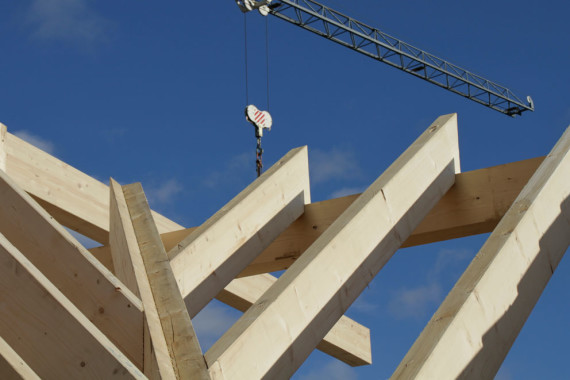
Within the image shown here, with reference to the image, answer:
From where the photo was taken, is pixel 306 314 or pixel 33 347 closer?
pixel 33 347

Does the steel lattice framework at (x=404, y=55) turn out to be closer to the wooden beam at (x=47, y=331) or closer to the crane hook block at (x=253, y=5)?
the crane hook block at (x=253, y=5)

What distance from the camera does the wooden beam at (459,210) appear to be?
3715 mm

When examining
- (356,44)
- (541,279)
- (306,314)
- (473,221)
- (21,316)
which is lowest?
(21,316)

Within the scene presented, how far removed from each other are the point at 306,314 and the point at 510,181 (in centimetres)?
157

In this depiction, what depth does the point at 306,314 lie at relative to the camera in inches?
103

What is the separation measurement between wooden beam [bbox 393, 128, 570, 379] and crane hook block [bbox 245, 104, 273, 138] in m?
6.37

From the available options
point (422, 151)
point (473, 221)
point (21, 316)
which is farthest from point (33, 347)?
point (473, 221)

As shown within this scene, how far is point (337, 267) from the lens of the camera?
9.37 ft

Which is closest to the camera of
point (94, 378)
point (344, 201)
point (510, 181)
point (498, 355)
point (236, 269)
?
point (94, 378)

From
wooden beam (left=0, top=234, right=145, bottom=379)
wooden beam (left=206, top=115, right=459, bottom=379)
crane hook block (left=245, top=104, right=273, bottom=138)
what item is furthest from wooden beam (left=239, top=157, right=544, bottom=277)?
crane hook block (left=245, top=104, right=273, bottom=138)

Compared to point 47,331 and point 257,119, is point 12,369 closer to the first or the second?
point 47,331

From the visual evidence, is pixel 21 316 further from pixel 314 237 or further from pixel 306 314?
pixel 314 237

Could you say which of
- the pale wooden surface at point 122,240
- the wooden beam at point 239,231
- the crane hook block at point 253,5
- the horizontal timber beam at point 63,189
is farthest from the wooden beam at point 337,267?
the crane hook block at point 253,5

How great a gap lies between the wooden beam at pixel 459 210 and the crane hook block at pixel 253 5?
1656 cm
